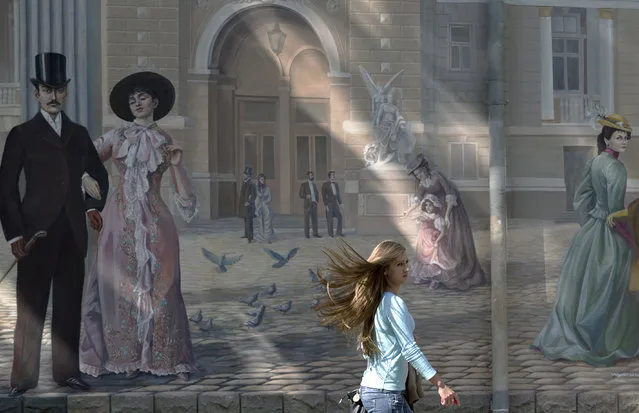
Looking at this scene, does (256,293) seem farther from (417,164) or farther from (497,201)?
(497,201)

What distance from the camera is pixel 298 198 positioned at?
10484mm

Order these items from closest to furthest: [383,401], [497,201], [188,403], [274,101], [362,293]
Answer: [383,401]
[362,293]
[188,403]
[497,201]
[274,101]

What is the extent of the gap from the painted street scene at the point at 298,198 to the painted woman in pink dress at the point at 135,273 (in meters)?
0.02

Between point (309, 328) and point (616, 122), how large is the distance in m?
3.22

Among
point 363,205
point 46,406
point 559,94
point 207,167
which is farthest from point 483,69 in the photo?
point 46,406

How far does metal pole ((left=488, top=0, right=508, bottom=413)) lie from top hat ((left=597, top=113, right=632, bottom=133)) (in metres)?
0.97

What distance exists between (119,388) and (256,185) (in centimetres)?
203

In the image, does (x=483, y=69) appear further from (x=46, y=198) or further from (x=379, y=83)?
(x=46, y=198)

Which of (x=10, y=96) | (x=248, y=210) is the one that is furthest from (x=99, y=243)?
(x=10, y=96)

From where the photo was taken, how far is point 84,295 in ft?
33.2

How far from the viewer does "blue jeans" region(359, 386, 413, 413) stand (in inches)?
245

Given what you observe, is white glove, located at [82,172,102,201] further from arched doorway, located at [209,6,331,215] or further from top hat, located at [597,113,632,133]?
top hat, located at [597,113,632,133]

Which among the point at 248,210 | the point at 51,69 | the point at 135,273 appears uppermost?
the point at 51,69

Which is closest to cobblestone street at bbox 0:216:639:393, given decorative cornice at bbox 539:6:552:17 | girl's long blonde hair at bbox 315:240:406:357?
decorative cornice at bbox 539:6:552:17
